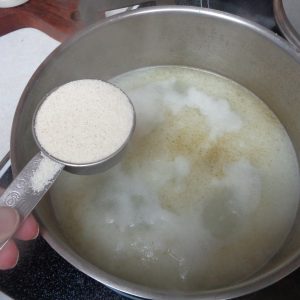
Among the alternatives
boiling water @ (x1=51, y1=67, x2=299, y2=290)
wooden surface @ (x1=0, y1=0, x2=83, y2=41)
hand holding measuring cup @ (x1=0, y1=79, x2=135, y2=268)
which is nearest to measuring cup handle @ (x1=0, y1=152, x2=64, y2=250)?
hand holding measuring cup @ (x1=0, y1=79, x2=135, y2=268)

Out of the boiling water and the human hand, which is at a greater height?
the human hand

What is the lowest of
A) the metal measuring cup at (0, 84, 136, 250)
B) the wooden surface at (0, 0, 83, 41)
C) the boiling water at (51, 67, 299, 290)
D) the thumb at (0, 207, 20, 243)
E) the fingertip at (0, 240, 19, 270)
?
the boiling water at (51, 67, 299, 290)

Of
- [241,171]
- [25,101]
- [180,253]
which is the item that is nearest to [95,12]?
[25,101]

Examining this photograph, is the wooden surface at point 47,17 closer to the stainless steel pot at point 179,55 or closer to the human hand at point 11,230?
the stainless steel pot at point 179,55

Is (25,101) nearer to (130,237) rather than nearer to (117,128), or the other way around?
(117,128)

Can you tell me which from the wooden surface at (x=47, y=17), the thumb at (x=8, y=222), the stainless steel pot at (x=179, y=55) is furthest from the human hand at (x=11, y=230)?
the wooden surface at (x=47, y=17)

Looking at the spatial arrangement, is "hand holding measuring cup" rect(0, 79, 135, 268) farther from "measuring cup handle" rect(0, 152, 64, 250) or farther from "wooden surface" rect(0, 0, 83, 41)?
"wooden surface" rect(0, 0, 83, 41)
